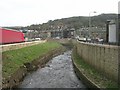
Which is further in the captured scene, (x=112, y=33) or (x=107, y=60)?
(x=112, y=33)

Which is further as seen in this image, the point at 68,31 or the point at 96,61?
the point at 68,31

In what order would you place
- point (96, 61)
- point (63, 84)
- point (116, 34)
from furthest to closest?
1. point (116, 34)
2. point (96, 61)
3. point (63, 84)

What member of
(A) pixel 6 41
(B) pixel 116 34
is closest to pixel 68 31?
(A) pixel 6 41

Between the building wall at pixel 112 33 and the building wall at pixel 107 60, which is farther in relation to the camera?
the building wall at pixel 112 33

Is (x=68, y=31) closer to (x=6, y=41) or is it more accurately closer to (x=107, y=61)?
(x=6, y=41)

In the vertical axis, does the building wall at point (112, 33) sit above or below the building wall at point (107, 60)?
above

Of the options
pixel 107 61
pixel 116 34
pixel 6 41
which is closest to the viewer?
pixel 107 61

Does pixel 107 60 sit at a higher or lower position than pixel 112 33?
lower

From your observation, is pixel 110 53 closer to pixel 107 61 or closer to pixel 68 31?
pixel 107 61

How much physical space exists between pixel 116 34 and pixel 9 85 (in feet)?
53.0

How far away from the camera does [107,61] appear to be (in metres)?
24.1

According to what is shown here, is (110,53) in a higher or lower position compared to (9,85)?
higher

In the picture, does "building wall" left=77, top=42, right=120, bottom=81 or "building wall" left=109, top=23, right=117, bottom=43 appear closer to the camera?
"building wall" left=77, top=42, right=120, bottom=81

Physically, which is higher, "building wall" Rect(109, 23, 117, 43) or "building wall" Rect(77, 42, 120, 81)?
"building wall" Rect(109, 23, 117, 43)
